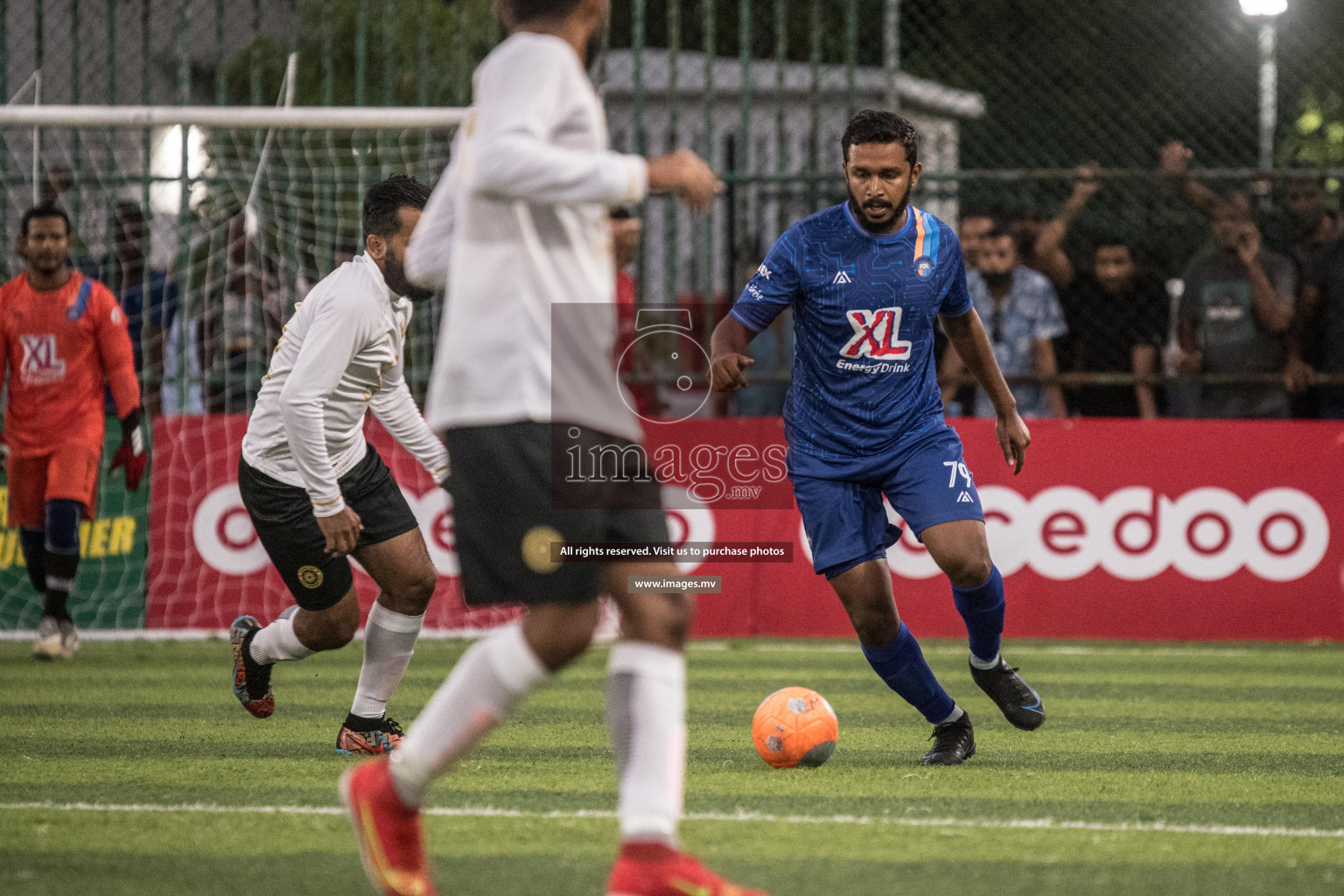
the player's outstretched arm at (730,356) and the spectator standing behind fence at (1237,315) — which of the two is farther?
the spectator standing behind fence at (1237,315)

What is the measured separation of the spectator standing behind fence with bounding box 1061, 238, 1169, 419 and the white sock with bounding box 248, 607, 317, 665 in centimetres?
637

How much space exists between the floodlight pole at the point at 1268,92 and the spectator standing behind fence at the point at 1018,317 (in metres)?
2.33

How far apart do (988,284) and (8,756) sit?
7.04m

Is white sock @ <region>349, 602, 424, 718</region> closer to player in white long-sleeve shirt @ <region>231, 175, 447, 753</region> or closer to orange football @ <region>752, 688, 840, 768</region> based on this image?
player in white long-sleeve shirt @ <region>231, 175, 447, 753</region>

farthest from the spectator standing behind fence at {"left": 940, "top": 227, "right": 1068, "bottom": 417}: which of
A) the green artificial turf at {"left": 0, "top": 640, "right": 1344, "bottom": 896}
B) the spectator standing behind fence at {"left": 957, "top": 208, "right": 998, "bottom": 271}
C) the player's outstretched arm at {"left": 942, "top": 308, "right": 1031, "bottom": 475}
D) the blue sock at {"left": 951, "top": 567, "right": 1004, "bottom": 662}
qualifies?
the blue sock at {"left": 951, "top": 567, "right": 1004, "bottom": 662}

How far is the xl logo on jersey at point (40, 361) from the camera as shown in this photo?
32.1 ft

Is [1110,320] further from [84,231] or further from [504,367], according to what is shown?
[504,367]

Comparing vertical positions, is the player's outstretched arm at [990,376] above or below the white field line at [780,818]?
above

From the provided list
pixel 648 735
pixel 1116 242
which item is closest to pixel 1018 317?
pixel 1116 242

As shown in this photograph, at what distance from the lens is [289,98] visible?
10.2 meters

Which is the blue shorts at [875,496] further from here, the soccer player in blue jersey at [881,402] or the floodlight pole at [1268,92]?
the floodlight pole at [1268,92]

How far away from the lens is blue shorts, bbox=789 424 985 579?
5.77 meters

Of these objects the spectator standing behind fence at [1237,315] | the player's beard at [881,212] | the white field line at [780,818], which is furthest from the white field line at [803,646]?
the white field line at [780,818]

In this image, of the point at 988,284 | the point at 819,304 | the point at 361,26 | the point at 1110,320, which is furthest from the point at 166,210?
the point at 819,304
